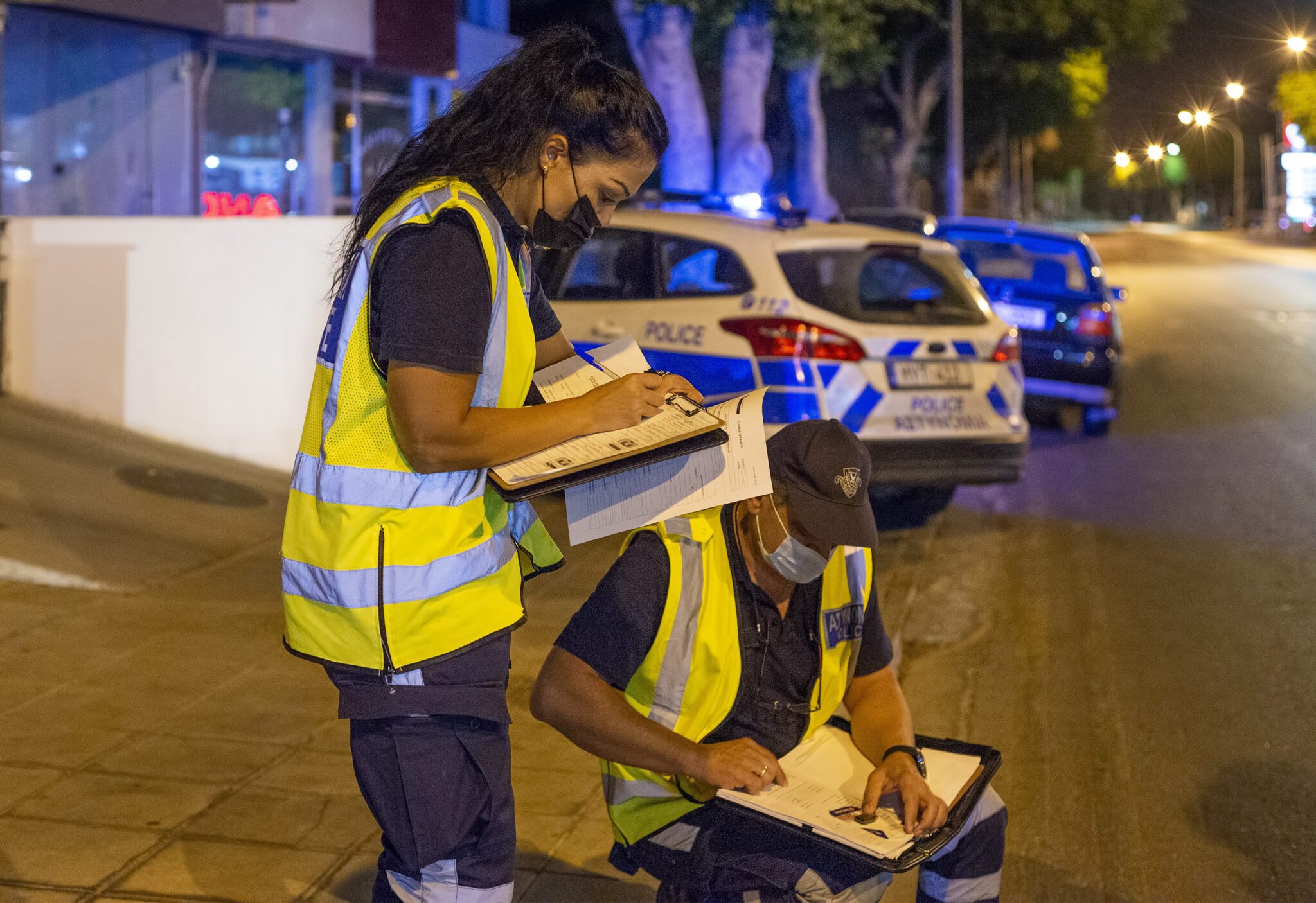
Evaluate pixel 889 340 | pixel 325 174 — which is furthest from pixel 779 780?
pixel 325 174

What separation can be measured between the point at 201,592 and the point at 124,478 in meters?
1.93

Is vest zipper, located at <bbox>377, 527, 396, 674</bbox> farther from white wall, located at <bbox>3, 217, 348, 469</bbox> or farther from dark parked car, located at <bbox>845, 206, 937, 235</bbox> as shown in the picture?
dark parked car, located at <bbox>845, 206, 937, 235</bbox>

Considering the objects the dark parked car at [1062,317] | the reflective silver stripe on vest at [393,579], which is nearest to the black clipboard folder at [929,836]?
the reflective silver stripe on vest at [393,579]

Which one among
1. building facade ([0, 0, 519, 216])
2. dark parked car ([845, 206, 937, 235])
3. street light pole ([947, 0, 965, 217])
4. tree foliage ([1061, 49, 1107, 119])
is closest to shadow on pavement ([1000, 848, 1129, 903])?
dark parked car ([845, 206, 937, 235])

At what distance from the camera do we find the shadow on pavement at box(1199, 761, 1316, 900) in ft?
12.8

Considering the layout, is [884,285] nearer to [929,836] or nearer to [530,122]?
[929,836]

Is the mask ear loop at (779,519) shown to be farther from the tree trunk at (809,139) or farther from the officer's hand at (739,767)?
the tree trunk at (809,139)

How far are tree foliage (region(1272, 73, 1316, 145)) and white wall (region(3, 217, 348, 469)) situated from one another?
63382 mm

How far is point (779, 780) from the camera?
2617 mm

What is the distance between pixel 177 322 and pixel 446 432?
24.5 feet

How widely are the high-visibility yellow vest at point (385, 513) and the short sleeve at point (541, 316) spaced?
0.31 metres

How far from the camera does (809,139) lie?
1003 inches

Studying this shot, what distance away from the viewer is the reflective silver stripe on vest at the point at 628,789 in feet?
9.05

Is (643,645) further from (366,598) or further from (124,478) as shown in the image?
(124,478)
